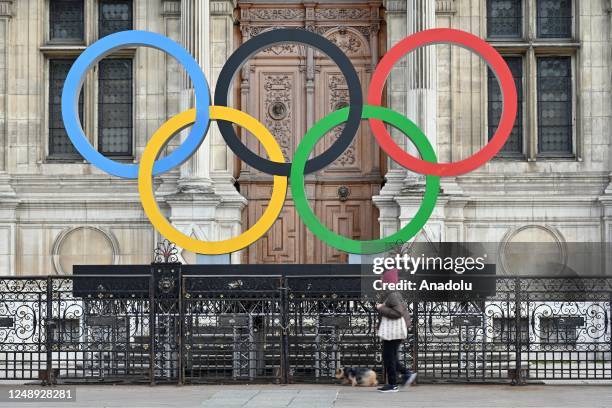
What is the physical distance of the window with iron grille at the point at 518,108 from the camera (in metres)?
28.8

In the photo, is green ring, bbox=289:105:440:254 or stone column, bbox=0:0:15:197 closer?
green ring, bbox=289:105:440:254

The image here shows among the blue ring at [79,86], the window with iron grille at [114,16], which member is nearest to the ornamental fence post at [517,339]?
the blue ring at [79,86]

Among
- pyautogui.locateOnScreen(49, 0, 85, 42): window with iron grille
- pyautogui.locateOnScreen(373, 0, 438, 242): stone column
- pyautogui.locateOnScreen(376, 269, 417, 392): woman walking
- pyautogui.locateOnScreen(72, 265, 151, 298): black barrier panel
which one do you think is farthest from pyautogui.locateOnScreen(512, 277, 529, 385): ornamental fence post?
pyautogui.locateOnScreen(49, 0, 85, 42): window with iron grille

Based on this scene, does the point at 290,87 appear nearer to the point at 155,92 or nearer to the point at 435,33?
the point at 155,92

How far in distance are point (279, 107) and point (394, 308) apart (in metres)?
10.1

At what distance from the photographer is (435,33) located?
2328cm

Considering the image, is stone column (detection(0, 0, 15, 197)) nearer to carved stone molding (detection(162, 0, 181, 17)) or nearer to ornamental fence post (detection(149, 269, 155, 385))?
carved stone molding (detection(162, 0, 181, 17))

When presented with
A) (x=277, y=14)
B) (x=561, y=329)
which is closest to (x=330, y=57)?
(x=561, y=329)

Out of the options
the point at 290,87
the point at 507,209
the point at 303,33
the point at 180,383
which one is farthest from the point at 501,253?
the point at 180,383

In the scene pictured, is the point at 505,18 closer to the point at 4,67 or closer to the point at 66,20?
the point at 66,20

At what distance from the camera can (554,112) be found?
28.9m

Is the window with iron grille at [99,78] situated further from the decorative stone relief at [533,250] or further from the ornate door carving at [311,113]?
the decorative stone relief at [533,250]

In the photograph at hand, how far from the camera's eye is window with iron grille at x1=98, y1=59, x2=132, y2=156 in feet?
95.2

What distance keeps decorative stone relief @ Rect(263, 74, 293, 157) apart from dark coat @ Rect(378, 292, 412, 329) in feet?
31.0
